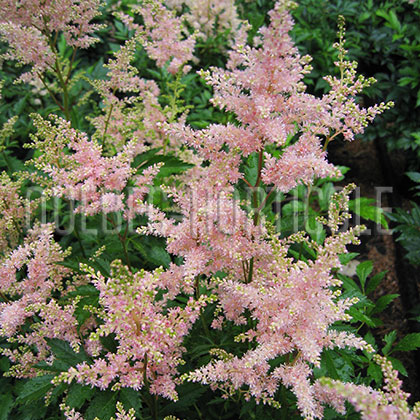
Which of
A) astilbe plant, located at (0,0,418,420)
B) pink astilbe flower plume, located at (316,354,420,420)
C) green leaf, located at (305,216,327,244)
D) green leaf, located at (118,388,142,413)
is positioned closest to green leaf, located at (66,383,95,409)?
astilbe plant, located at (0,0,418,420)

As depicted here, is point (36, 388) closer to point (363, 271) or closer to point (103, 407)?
point (103, 407)

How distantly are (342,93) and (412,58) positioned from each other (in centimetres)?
338

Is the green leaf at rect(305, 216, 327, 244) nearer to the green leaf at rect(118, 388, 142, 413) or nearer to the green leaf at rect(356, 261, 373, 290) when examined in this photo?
the green leaf at rect(356, 261, 373, 290)

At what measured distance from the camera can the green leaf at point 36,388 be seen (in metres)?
1.90

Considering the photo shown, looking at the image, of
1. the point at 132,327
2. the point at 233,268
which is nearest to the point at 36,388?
the point at 132,327

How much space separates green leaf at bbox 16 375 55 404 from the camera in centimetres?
190

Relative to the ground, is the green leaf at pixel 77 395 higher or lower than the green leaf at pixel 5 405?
higher

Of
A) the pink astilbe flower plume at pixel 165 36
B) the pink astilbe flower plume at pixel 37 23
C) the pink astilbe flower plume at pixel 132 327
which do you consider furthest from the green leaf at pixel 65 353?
the pink astilbe flower plume at pixel 165 36

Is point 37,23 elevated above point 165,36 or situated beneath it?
situated beneath

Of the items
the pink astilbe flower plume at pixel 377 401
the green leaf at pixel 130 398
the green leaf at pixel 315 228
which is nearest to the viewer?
the pink astilbe flower plume at pixel 377 401

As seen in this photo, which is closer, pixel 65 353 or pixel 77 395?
pixel 77 395

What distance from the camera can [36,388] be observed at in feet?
6.36

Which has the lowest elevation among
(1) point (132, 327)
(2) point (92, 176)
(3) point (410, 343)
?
(3) point (410, 343)

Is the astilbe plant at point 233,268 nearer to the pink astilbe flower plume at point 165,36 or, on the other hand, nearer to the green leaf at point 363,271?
the green leaf at point 363,271
